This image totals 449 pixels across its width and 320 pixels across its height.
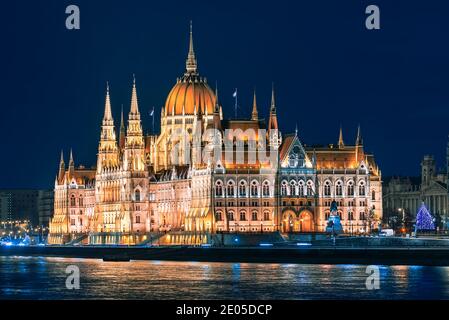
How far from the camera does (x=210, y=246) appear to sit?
197125 millimetres

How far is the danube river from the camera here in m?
126

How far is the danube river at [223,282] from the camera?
12562 centimetres

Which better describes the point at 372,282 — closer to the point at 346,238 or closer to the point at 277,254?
the point at 277,254

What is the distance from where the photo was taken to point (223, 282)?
140 m

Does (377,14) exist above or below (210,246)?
above
